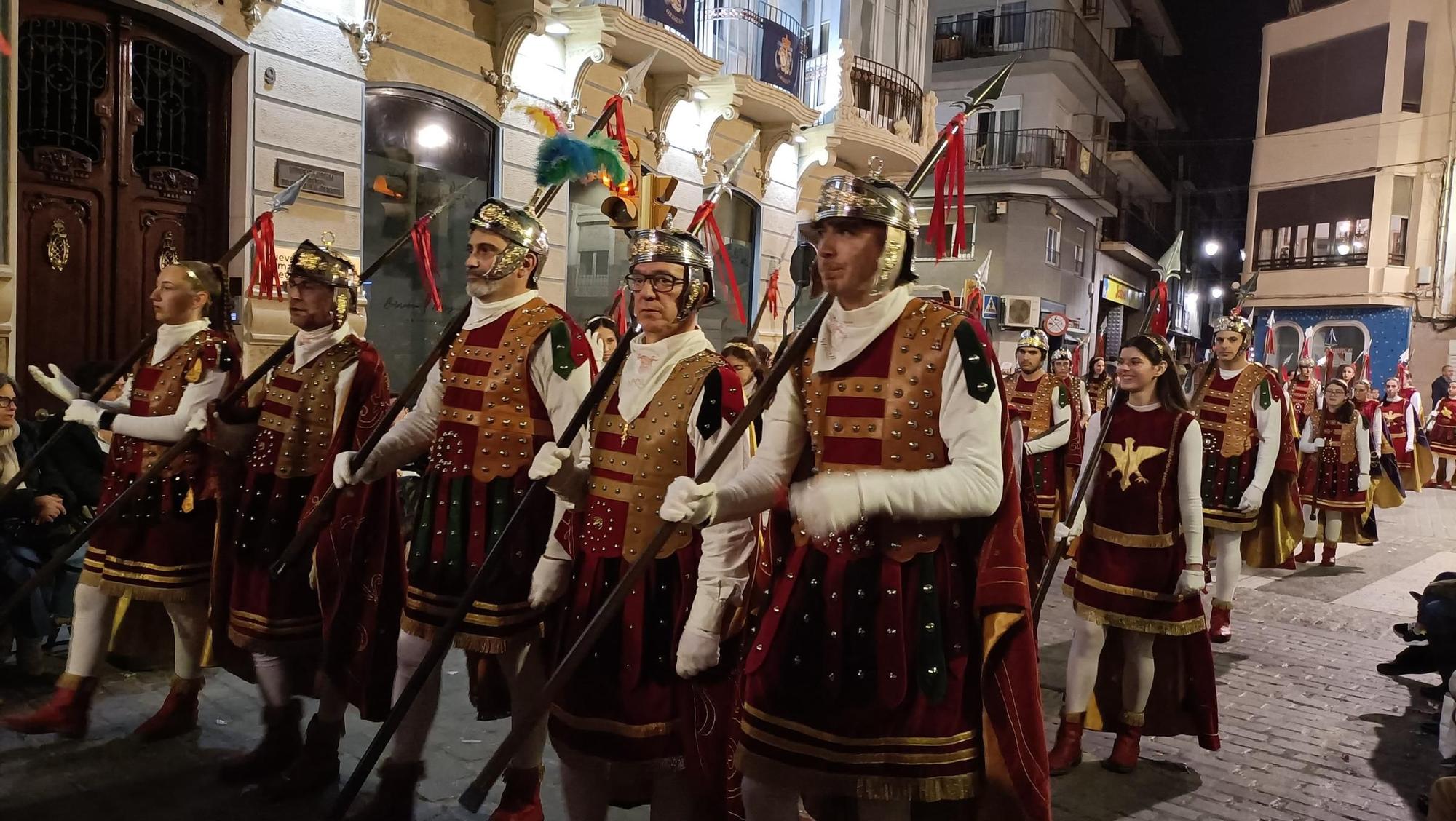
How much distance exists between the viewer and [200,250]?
7.84 meters

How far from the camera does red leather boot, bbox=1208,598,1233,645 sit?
7004 millimetres

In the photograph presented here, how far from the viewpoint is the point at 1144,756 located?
488 cm

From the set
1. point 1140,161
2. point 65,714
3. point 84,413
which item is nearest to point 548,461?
point 84,413

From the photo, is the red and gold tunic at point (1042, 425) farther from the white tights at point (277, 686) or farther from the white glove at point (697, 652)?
the white glove at point (697, 652)

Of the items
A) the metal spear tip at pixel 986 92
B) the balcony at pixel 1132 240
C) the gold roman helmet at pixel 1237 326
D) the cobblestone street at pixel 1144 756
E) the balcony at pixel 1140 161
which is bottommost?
the cobblestone street at pixel 1144 756

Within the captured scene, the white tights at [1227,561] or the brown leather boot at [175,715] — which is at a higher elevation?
the white tights at [1227,561]

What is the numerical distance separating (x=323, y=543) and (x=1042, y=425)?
6643 mm

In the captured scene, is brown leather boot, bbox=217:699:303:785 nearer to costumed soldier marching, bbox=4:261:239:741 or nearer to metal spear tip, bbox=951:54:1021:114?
costumed soldier marching, bbox=4:261:239:741

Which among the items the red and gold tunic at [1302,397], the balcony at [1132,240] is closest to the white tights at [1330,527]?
the red and gold tunic at [1302,397]

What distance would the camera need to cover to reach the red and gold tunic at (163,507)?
4.39 m

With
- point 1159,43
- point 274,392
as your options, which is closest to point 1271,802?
point 274,392

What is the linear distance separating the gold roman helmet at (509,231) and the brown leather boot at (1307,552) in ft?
32.4

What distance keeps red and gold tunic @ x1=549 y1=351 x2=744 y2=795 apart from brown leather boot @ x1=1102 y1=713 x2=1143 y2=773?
2514 mm

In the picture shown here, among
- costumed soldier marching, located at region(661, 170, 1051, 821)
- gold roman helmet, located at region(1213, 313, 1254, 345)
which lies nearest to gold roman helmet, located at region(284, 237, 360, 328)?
costumed soldier marching, located at region(661, 170, 1051, 821)
